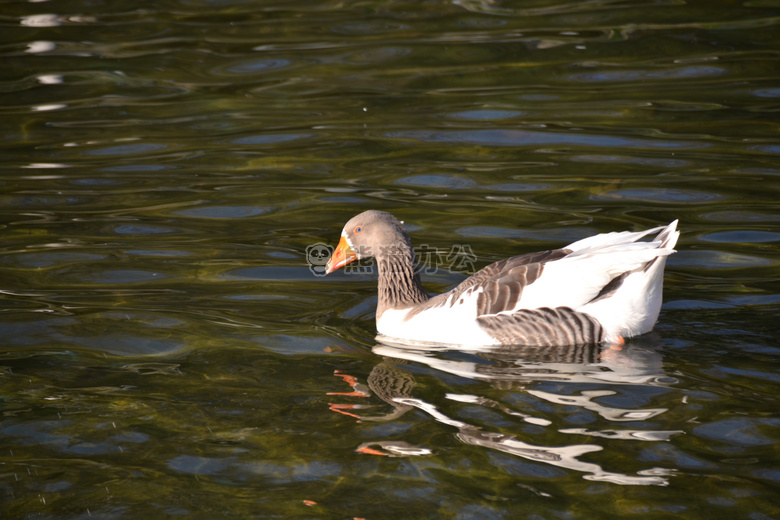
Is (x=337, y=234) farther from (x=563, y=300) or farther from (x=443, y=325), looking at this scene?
(x=563, y=300)

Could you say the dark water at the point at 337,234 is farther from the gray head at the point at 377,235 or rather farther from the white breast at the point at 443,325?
the gray head at the point at 377,235

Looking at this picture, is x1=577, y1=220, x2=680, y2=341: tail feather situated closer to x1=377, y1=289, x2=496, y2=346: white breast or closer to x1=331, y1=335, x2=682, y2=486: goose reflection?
x1=331, y1=335, x2=682, y2=486: goose reflection

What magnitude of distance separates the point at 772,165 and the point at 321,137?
654 centimetres

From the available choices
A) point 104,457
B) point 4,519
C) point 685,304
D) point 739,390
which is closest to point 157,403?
point 104,457

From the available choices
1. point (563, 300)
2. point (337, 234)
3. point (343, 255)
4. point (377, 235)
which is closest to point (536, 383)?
point (563, 300)

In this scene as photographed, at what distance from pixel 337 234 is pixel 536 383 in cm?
449

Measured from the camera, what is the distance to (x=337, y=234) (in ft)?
35.0

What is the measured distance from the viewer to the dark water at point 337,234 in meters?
5.62

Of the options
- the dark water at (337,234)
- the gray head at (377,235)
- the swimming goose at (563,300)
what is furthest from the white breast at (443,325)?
the gray head at (377,235)

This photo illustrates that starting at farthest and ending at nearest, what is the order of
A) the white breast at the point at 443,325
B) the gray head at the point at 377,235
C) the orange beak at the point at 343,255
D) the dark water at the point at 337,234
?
the orange beak at the point at 343,255 → the gray head at the point at 377,235 → the white breast at the point at 443,325 → the dark water at the point at 337,234

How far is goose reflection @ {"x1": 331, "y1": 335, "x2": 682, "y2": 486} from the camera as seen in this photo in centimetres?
570

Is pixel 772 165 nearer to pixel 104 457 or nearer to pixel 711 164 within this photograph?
pixel 711 164

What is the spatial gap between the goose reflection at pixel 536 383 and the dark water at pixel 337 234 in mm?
27

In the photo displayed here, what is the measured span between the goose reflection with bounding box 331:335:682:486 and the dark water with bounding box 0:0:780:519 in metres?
0.03
